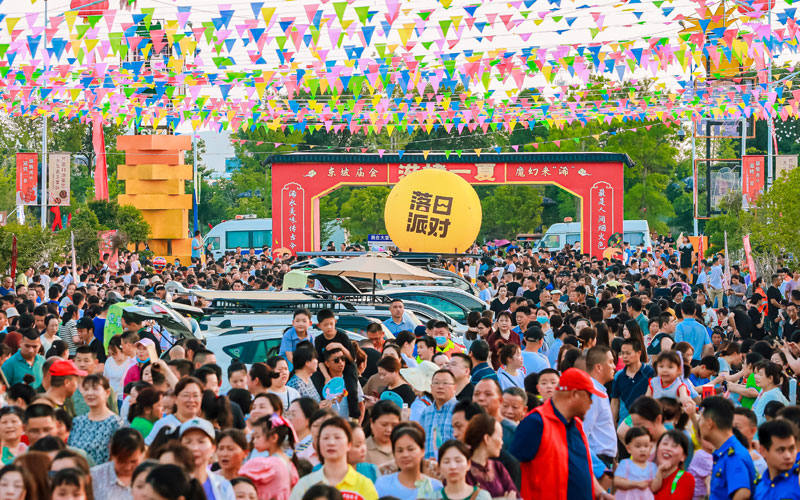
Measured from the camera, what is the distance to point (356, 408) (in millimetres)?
9266

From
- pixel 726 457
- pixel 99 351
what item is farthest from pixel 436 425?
pixel 99 351

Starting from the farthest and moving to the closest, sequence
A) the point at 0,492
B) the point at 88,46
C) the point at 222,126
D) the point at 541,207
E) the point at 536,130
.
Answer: the point at 536,130 → the point at 541,207 → the point at 222,126 → the point at 88,46 → the point at 0,492

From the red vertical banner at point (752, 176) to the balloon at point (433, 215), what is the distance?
846 cm

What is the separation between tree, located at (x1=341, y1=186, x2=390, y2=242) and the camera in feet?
186

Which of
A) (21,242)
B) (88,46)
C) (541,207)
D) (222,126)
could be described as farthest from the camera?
(541,207)

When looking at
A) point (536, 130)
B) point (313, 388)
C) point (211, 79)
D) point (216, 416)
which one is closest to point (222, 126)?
point (211, 79)

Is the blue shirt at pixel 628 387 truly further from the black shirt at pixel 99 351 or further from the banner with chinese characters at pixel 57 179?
the banner with chinese characters at pixel 57 179

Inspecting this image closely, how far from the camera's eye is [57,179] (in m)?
35.3

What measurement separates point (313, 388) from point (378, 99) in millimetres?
10868

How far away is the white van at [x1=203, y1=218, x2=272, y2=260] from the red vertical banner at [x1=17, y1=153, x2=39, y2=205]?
476 inches

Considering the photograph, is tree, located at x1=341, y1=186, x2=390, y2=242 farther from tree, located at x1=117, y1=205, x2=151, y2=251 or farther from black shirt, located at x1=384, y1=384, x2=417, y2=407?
black shirt, located at x1=384, y1=384, x2=417, y2=407

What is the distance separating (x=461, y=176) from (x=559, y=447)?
3252 centimetres

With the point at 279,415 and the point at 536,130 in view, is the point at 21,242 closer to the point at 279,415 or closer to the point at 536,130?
the point at 279,415

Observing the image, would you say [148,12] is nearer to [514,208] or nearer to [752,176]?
[752,176]
